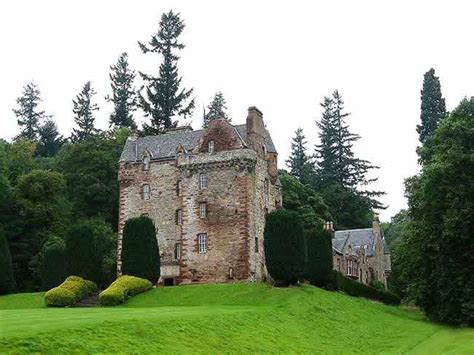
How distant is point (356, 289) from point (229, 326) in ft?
83.0

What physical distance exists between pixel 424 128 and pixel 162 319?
154ft

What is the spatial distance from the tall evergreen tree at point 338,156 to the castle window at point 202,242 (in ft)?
147

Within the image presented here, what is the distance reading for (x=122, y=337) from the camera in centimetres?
2022

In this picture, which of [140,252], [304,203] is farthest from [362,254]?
[140,252]

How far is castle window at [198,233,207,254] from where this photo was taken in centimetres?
4747

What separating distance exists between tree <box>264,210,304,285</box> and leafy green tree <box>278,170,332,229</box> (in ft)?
108

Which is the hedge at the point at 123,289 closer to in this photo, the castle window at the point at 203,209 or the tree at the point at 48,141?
the castle window at the point at 203,209

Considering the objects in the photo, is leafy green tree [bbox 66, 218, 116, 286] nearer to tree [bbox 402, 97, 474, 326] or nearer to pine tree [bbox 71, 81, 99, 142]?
tree [bbox 402, 97, 474, 326]

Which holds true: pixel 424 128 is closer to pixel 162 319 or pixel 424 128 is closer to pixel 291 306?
pixel 291 306

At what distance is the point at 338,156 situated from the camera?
303 ft

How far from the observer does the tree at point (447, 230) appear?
39.3m

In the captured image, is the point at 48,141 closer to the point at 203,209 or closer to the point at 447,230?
the point at 203,209

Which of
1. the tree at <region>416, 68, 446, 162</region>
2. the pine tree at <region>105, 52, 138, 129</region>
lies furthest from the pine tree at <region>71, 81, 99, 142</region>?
the tree at <region>416, 68, 446, 162</region>

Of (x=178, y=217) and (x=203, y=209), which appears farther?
(x=178, y=217)
